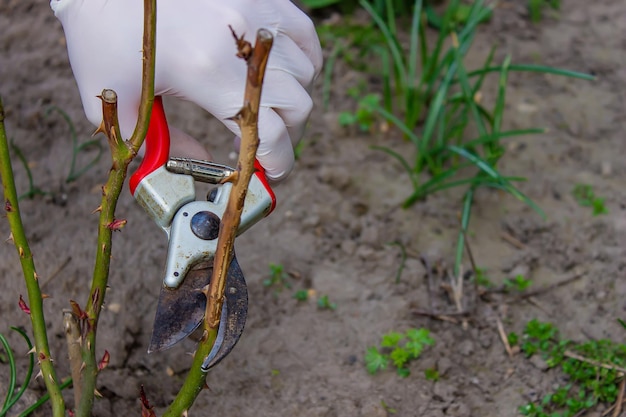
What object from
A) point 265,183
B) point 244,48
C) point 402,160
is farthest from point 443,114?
point 244,48

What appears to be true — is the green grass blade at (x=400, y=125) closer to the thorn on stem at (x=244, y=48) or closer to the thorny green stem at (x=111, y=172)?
the thorny green stem at (x=111, y=172)

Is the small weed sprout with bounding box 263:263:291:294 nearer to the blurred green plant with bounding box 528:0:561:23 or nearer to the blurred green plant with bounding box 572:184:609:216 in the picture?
the blurred green plant with bounding box 572:184:609:216

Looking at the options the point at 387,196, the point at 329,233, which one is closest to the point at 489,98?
the point at 387,196

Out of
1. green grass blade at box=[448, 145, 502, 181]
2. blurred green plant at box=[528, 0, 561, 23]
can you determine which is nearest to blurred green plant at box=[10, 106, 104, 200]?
green grass blade at box=[448, 145, 502, 181]

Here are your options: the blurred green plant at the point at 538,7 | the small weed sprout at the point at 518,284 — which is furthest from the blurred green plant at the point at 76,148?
the blurred green plant at the point at 538,7

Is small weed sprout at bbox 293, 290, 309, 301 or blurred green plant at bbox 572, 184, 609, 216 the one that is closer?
small weed sprout at bbox 293, 290, 309, 301

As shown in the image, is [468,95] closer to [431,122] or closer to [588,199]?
[431,122]
